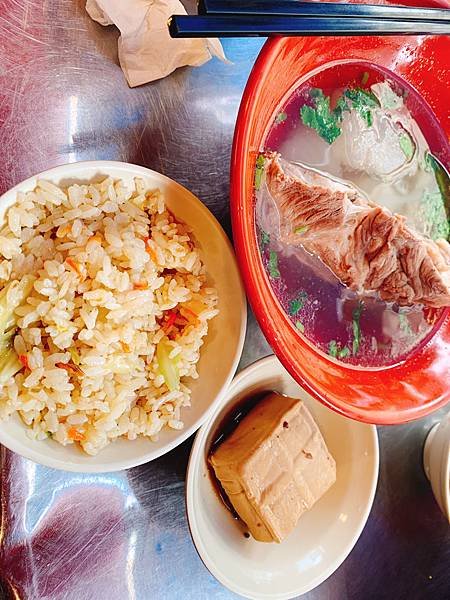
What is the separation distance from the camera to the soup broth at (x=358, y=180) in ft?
5.28

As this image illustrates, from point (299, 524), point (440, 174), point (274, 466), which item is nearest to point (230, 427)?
point (274, 466)

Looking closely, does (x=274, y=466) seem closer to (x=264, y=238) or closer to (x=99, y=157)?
(x=264, y=238)

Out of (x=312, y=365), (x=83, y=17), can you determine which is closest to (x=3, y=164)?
(x=83, y=17)

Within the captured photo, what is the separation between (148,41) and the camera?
165 centimetres

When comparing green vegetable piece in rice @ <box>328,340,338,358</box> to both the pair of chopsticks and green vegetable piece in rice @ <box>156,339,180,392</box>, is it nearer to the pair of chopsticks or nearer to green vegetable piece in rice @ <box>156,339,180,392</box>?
green vegetable piece in rice @ <box>156,339,180,392</box>

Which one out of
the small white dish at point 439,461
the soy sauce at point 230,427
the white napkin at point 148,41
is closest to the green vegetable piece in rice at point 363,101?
the white napkin at point 148,41

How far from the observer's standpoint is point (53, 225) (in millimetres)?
1399

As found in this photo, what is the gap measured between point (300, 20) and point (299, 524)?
4.30ft

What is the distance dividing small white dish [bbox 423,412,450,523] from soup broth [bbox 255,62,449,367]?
1.19 feet

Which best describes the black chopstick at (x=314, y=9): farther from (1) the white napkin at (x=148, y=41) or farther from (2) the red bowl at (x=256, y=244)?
(1) the white napkin at (x=148, y=41)

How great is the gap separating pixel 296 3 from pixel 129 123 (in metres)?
0.62

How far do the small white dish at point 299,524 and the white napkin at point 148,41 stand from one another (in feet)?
2.70

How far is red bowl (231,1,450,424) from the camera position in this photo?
1.32 meters

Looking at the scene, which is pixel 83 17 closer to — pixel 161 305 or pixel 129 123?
pixel 129 123
